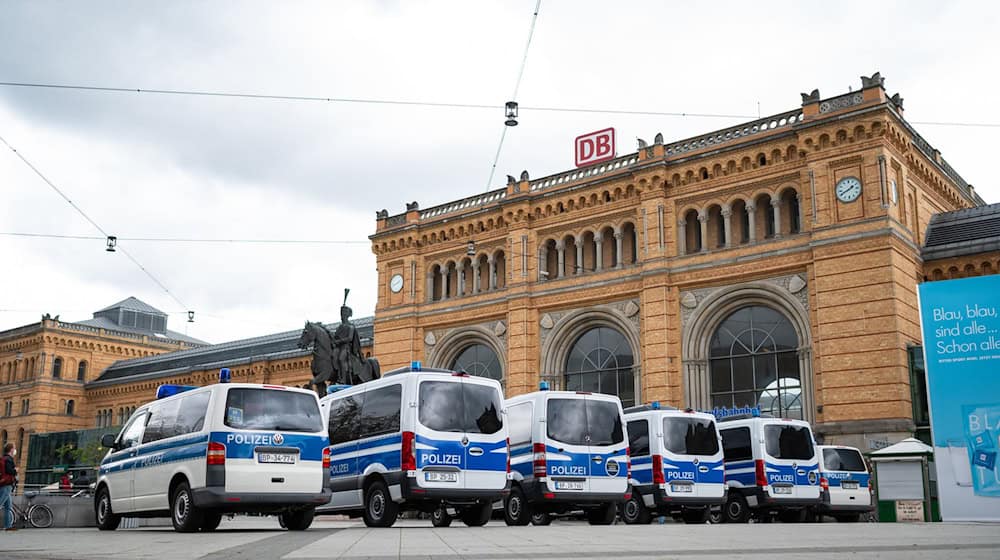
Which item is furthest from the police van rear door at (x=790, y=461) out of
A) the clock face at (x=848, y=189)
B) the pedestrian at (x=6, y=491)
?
the pedestrian at (x=6, y=491)

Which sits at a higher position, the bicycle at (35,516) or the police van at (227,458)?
the police van at (227,458)

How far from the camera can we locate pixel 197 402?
1290 cm

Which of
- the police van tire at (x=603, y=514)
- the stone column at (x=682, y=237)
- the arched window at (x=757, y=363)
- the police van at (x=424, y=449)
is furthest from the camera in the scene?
the stone column at (x=682, y=237)

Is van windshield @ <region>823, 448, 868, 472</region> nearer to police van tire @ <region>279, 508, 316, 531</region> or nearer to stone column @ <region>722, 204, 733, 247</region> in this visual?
stone column @ <region>722, 204, 733, 247</region>

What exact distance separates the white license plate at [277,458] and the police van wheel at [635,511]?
8312mm

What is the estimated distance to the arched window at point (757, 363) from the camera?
2867 cm

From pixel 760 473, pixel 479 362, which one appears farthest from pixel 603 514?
pixel 479 362

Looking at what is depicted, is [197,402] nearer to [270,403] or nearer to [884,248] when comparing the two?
[270,403]

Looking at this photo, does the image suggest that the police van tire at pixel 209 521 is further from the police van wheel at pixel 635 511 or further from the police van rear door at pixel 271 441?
the police van wheel at pixel 635 511

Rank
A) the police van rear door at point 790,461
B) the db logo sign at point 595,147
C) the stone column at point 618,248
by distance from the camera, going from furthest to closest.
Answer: the db logo sign at point 595,147 < the stone column at point 618,248 < the police van rear door at point 790,461

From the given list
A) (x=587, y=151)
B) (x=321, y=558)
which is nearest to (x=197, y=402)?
(x=321, y=558)

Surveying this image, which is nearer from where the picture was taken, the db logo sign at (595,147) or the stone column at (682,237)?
the stone column at (682,237)

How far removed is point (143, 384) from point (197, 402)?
5476 centimetres

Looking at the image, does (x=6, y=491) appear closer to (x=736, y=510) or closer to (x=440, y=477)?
(x=440, y=477)
